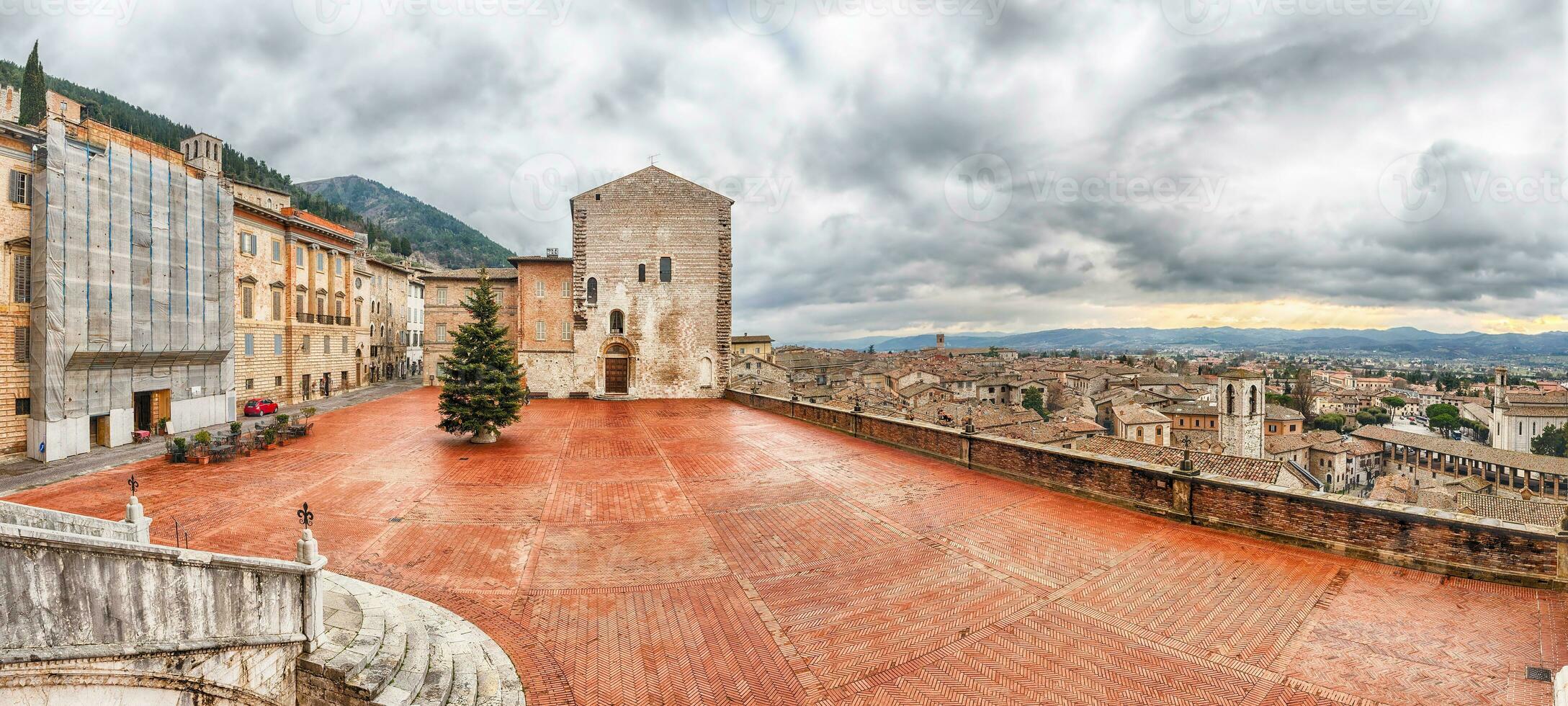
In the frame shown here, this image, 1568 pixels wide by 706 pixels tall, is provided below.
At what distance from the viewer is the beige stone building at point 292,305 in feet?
75.5

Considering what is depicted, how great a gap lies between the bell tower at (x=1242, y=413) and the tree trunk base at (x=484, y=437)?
114 ft

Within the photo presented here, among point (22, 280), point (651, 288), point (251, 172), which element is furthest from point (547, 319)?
Result: point (251, 172)

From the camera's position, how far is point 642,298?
2969 cm

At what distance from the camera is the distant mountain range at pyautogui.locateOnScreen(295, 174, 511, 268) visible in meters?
129

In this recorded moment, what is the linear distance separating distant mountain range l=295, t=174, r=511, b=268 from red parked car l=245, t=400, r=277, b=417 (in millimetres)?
98081

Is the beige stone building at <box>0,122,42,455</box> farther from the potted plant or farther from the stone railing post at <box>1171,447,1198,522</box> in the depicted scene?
the stone railing post at <box>1171,447,1198,522</box>

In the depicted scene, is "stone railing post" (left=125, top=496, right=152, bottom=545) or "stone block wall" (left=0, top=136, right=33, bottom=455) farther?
"stone block wall" (left=0, top=136, right=33, bottom=455)

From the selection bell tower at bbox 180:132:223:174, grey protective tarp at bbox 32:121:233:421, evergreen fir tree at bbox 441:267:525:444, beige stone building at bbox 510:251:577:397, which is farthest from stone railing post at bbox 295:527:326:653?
bell tower at bbox 180:132:223:174

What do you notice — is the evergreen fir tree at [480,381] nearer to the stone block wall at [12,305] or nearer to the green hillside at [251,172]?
the stone block wall at [12,305]

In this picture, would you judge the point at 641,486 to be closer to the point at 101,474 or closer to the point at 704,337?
the point at 101,474

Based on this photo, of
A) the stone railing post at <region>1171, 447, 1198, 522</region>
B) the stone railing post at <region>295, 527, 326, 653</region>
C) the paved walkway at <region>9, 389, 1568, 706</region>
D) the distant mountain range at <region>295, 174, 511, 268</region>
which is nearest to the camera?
the paved walkway at <region>9, 389, 1568, 706</region>

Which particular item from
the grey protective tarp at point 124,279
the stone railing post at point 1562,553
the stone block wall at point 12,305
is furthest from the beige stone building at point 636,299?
the stone railing post at point 1562,553

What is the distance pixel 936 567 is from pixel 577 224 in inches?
1064

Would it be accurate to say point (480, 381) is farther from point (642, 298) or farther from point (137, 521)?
point (642, 298)
